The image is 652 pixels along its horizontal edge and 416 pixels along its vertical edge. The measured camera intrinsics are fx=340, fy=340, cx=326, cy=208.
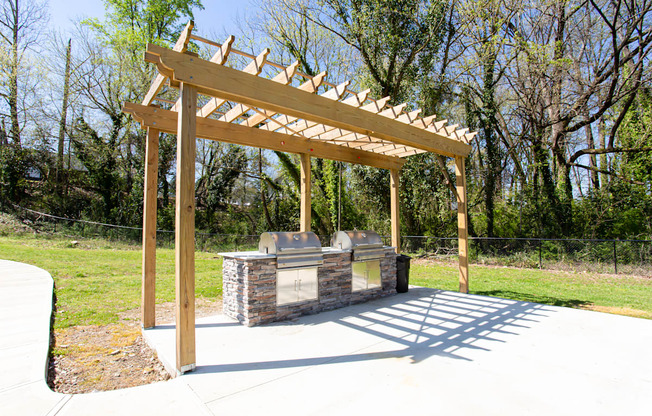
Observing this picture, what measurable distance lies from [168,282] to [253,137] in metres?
4.10

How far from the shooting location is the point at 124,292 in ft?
20.5

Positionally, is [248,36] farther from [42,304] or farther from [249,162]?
[42,304]

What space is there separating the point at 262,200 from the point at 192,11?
10.4 meters

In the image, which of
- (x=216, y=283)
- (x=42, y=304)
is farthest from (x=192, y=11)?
(x=42, y=304)

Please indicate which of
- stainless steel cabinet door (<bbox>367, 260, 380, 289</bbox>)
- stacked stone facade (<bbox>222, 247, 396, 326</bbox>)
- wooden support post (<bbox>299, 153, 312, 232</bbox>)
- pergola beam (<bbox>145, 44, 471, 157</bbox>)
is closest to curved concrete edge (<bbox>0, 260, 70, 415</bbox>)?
stacked stone facade (<bbox>222, 247, 396, 326</bbox>)

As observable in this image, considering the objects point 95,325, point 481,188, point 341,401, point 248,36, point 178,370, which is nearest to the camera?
point 341,401

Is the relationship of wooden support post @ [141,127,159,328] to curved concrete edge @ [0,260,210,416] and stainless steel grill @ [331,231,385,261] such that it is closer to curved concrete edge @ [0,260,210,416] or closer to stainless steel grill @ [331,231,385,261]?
curved concrete edge @ [0,260,210,416]

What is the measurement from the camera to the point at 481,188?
12.5 metres

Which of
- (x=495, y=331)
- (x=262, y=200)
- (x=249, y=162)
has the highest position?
(x=249, y=162)

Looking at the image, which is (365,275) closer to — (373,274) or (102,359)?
(373,274)

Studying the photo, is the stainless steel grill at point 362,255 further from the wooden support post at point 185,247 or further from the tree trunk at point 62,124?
the tree trunk at point 62,124

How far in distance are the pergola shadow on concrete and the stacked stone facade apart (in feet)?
3.20

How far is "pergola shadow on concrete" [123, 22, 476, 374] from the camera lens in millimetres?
2938

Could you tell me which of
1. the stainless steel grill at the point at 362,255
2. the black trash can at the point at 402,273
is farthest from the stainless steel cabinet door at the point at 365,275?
the black trash can at the point at 402,273
